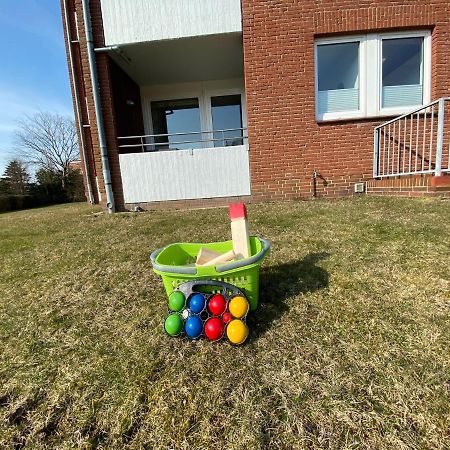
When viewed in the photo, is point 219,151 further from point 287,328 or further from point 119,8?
point 287,328

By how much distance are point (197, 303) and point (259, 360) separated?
1.31ft

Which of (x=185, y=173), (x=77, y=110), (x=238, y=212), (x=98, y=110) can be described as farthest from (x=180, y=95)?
(x=238, y=212)

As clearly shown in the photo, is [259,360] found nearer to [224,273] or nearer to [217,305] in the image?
[217,305]

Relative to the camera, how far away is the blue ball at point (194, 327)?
144 centimetres

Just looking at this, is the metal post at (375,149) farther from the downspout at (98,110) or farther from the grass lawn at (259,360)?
the downspout at (98,110)

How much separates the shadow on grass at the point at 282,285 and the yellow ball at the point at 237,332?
94mm

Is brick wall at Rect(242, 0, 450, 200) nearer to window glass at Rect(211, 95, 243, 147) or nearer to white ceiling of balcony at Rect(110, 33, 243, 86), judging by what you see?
white ceiling of balcony at Rect(110, 33, 243, 86)

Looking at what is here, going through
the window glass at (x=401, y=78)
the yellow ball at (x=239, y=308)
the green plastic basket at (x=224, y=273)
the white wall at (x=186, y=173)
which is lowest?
the yellow ball at (x=239, y=308)

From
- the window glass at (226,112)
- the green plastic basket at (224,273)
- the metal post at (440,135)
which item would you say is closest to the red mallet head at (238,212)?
the green plastic basket at (224,273)

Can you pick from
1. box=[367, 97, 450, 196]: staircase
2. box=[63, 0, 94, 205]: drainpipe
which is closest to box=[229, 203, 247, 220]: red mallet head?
box=[367, 97, 450, 196]: staircase

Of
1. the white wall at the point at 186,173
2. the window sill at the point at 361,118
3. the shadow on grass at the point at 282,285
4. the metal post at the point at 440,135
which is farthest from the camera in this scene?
the white wall at the point at 186,173

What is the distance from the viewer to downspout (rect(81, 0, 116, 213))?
17.2ft

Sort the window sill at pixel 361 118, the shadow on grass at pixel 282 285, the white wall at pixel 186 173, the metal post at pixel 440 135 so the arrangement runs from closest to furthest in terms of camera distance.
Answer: the shadow on grass at pixel 282 285 → the metal post at pixel 440 135 → the window sill at pixel 361 118 → the white wall at pixel 186 173

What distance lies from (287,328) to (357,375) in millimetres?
406
